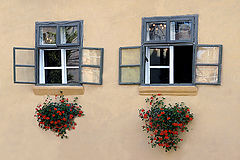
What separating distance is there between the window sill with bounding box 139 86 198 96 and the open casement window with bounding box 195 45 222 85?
170 millimetres

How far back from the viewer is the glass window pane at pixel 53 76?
5496mm

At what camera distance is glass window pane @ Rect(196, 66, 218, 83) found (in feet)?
15.5

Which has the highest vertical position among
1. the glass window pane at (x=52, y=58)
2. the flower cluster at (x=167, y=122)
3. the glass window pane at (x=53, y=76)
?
the glass window pane at (x=52, y=58)

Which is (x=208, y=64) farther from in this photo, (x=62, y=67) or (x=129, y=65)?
(x=62, y=67)

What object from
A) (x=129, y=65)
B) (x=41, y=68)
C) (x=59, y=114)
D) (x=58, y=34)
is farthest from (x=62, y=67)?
(x=129, y=65)

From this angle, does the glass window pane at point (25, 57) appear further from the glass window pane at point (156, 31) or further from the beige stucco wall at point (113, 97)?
the glass window pane at point (156, 31)

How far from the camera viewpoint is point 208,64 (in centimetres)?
471

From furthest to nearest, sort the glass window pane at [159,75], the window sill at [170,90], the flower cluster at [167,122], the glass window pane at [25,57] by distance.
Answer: the glass window pane at [25,57]
the glass window pane at [159,75]
the window sill at [170,90]
the flower cluster at [167,122]

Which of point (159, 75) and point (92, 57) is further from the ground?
point (92, 57)

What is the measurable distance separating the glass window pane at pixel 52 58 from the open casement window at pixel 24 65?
0.26 metres

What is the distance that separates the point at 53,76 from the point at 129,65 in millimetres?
1483

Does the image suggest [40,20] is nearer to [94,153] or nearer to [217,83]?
[94,153]

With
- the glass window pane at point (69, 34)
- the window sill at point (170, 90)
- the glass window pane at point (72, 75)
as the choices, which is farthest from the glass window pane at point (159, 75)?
the glass window pane at point (69, 34)

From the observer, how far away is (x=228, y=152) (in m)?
4.73
